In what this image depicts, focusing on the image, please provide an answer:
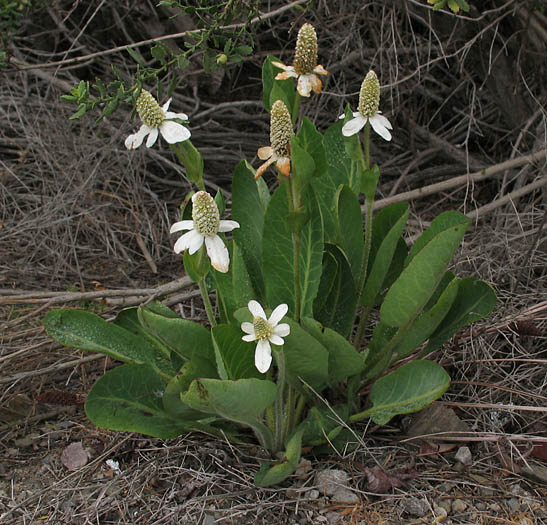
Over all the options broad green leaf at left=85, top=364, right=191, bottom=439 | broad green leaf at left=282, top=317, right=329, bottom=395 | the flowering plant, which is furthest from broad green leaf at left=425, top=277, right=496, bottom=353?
broad green leaf at left=85, top=364, right=191, bottom=439

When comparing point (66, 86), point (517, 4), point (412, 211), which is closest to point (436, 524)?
point (412, 211)

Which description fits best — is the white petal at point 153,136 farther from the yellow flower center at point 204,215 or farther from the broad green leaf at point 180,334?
the broad green leaf at point 180,334

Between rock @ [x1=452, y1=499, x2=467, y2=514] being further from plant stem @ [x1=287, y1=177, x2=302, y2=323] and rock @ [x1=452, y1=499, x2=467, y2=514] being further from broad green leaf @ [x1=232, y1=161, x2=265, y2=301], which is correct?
broad green leaf @ [x1=232, y1=161, x2=265, y2=301]

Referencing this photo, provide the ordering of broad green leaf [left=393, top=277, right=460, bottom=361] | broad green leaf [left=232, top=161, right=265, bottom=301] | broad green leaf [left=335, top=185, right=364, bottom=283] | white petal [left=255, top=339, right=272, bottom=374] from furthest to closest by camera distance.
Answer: broad green leaf [left=232, top=161, right=265, bottom=301] < broad green leaf [left=335, top=185, right=364, bottom=283] < broad green leaf [left=393, top=277, right=460, bottom=361] < white petal [left=255, top=339, right=272, bottom=374]

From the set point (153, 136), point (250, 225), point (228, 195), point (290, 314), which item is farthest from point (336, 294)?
point (228, 195)

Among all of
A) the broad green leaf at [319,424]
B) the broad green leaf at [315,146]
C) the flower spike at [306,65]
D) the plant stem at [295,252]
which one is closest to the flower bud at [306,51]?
the flower spike at [306,65]
